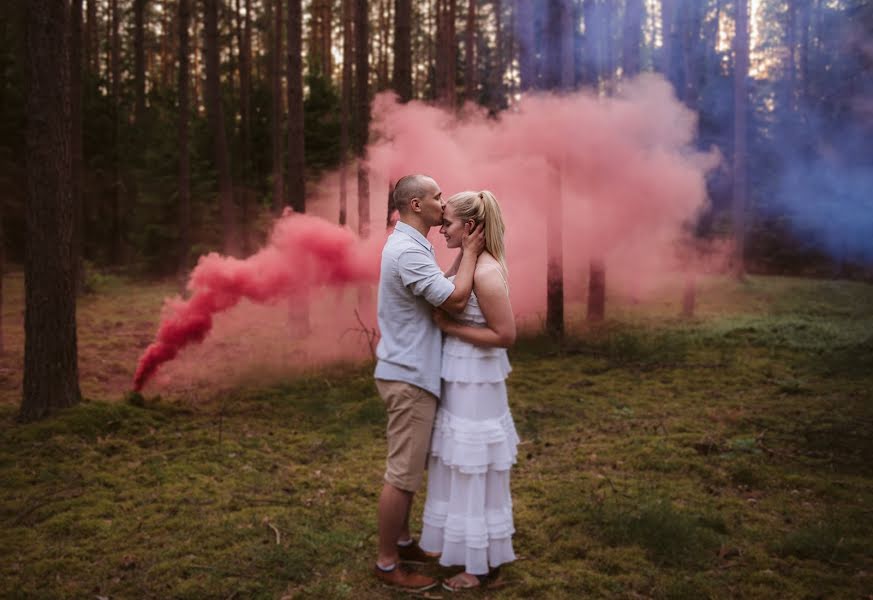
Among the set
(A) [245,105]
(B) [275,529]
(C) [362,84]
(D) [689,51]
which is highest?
(A) [245,105]

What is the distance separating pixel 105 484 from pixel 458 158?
7712 mm

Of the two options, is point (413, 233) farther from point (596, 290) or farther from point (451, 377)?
point (596, 290)

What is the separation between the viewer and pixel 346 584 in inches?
171

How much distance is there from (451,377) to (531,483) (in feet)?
8.24

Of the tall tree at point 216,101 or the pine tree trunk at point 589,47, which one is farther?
the tall tree at point 216,101

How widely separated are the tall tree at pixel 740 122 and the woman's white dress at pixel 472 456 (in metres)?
14.3

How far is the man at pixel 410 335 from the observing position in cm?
398

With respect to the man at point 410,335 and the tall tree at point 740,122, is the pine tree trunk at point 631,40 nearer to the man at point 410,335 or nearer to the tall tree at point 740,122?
the tall tree at point 740,122

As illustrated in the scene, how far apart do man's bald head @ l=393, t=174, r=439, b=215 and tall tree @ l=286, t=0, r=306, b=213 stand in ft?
25.3

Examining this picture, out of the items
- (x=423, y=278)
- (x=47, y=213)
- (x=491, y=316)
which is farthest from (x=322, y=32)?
(x=491, y=316)

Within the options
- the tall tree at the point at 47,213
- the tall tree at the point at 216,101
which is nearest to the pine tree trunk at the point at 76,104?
the tall tree at the point at 216,101

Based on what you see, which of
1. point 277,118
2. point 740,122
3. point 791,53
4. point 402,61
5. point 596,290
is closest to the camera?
point 402,61

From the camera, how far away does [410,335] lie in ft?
13.3

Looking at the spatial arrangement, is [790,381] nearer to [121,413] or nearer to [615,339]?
[615,339]
